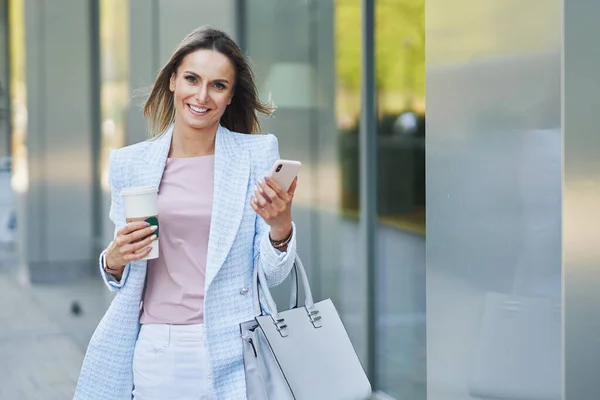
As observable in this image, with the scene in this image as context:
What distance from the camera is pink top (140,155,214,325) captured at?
278 cm

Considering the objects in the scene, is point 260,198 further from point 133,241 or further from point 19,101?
point 19,101

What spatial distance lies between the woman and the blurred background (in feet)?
2.44

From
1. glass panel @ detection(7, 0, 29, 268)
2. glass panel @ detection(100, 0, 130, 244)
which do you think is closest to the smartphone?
glass panel @ detection(100, 0, 130, 244)

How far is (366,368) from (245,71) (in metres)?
2.69

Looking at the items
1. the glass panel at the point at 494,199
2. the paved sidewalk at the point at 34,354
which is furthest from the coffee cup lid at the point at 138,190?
the paved sidewalk at the point at 34,354

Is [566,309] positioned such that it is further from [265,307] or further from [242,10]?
[242,10]

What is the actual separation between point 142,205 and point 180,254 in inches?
10.6

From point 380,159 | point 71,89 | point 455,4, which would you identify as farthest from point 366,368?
point 71,89

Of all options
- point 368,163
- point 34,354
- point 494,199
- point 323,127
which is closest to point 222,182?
point 494,199

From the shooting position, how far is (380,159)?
16.6 feet

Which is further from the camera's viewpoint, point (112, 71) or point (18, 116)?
point (18, 116)

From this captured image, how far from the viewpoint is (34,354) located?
25.8ft

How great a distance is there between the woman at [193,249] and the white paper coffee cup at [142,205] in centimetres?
2

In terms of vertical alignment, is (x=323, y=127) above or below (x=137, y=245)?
above
